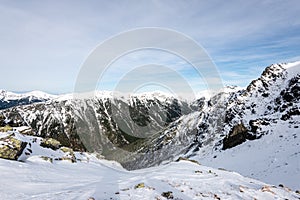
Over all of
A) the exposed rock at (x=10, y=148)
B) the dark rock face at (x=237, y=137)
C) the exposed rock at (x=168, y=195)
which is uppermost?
the dark rock face at (x=237, y=137)

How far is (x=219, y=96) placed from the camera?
141 meters

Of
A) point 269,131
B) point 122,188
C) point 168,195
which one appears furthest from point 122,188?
point 269,131

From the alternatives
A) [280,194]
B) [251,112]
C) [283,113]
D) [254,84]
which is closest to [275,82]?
[254,84]

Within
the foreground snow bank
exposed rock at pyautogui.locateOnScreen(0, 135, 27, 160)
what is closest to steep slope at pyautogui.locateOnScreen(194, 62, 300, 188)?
the foreground snow bank

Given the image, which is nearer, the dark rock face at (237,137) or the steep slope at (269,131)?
the steep slope at (269,131)

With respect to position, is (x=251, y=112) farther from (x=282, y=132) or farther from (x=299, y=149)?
(x=299, y=149)

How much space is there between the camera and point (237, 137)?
5938 centimetres

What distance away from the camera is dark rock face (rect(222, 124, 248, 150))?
57.3 meters

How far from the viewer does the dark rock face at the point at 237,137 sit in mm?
57347

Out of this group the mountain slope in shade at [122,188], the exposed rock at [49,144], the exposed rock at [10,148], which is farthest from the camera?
the exposed rock at [49,144]

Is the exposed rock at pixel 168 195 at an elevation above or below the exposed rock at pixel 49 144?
below

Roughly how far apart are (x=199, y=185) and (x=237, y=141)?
Result: 45.9 m

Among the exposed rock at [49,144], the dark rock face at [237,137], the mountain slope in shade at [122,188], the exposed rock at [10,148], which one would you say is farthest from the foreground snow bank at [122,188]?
the dark rock face at [237,137]

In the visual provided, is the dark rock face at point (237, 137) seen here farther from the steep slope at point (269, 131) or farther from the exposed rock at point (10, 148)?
the exposed rock at point (10, 148)
